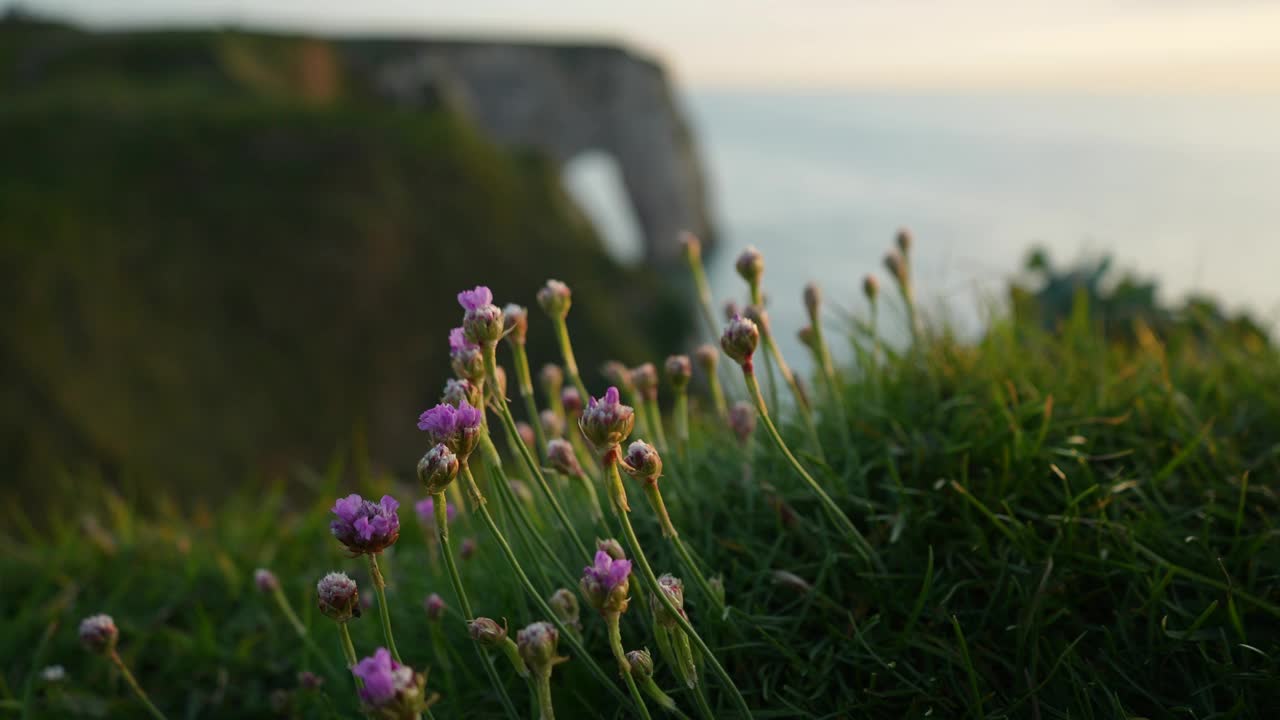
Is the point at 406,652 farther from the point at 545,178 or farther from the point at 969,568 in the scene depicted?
the point at 545,178

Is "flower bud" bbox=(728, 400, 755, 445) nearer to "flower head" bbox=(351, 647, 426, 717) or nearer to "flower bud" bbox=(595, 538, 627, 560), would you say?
"flower bud" bbox=(595, 538, 627, 560)

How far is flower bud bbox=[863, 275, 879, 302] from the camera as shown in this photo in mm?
2027

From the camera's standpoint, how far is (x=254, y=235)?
12.8 m

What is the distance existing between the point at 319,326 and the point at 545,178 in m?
6.26

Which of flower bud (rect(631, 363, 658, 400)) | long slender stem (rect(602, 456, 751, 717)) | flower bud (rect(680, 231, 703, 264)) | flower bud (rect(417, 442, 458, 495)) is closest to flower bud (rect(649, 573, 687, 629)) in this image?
long slender stem (rect(602, 456, 751, 717))

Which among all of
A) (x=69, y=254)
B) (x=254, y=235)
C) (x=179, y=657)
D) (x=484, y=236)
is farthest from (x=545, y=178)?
(x=179, y=657)

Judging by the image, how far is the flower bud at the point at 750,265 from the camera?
1651 millimetres

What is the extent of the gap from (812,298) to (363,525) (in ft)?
3.25

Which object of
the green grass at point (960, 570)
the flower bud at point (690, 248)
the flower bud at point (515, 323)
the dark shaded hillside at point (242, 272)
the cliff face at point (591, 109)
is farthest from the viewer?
the cliff face at point (591, 109)

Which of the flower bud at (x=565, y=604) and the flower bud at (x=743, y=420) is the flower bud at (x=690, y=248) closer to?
the flower bud at (x=743, y=420)

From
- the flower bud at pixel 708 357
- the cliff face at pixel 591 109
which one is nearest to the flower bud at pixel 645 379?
the flower bud at pixel 708 357

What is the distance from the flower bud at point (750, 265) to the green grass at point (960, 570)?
345 mm

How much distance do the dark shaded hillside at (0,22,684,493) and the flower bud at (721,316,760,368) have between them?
396 inches

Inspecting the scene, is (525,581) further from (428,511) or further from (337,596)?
(428,511)
